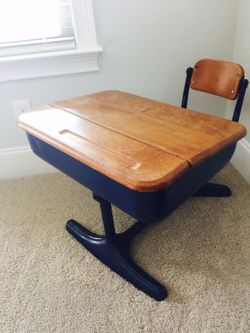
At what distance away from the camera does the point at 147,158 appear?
68cm

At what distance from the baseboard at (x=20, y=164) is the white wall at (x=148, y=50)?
10cm

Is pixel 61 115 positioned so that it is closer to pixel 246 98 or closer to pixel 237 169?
pixel 246 98

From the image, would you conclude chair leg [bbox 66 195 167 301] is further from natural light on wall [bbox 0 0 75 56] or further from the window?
natural light on wall [bbox 0 0 75 56]

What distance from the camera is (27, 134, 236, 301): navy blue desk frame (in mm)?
682

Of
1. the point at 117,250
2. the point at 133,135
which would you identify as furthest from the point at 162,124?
the point at 117,250

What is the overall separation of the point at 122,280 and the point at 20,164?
1.02 meters

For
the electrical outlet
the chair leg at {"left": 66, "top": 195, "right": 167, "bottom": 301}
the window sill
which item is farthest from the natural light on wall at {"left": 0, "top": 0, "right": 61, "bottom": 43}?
the chair leg at {"left": 66, "top": 195, "right": 167, "bottom": 301}

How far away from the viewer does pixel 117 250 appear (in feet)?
3.39

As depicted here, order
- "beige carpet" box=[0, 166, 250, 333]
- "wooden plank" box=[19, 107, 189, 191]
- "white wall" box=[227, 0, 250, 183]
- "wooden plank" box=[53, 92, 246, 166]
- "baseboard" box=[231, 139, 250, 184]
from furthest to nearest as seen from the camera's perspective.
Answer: "baseboard" box=[231, 139, 250, 184] → "white wall" box=[227, 0, 250, 183] → "beige carpet" box=[0, 166, 250, 333] → "wooden plank" box=[53, 92, 246, 166] → "wooden plank" box=[19, 107, 189, 191]

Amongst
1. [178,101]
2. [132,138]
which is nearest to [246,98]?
[178,101]

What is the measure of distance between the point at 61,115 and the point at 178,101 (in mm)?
814

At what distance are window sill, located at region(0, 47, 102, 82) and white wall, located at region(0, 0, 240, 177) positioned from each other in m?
0.04

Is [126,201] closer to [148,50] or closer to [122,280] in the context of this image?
[122,280]

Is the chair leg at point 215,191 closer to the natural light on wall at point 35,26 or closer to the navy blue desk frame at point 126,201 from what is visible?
the navy blue desk frame at point 126,201
